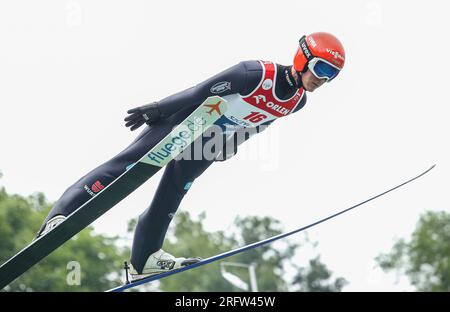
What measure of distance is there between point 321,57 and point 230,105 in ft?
2.76

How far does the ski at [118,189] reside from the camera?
7953 millimetres

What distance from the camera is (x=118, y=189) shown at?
7988 mm

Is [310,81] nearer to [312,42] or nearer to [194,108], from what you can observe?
[312,42]

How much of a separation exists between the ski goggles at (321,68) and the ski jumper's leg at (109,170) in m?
1.06

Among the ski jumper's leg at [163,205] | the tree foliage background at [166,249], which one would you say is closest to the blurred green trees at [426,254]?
the tree foliage background at [166,249]

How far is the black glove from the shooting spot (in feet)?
26.9

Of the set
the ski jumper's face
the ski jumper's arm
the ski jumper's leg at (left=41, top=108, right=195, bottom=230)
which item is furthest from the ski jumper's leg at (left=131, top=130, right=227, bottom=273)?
the ski jumper's face

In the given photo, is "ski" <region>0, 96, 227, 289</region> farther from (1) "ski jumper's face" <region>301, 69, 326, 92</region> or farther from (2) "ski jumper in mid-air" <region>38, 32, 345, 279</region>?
(1) "ski jumper's face" <region>301, 69, 326, 92</region>

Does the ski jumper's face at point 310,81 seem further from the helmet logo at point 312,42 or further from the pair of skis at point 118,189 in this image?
the pair of skis at point 118,189

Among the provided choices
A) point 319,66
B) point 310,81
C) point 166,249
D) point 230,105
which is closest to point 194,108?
point 230,105

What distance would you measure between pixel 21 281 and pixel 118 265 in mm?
4394

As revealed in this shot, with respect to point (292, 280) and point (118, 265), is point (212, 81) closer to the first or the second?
point (118, 265)

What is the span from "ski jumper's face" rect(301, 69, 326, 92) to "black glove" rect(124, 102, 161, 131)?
1214 mm
